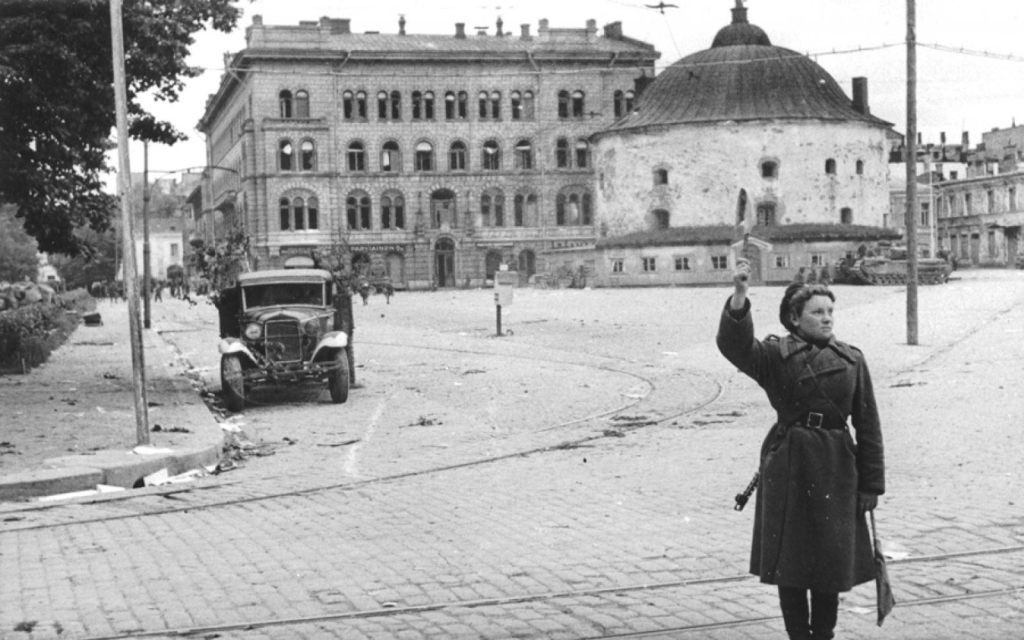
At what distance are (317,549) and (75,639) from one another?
2.12 metres

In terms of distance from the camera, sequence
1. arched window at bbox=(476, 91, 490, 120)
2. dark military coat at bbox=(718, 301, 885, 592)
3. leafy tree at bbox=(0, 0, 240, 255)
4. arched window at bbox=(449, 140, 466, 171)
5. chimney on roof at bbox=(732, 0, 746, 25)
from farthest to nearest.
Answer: chimney on roof at bbox=(732, 0, 746, 25) → arched window at bbox=(476, 91, 490, 120) → arched window at bbox=(449, 140, 466, 171) → leafy tree at bbox=(0, 0, 240, 255) → dark military coat at bbox=(718, 301, 885, 592)

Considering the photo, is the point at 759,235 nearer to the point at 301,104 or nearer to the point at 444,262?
the point at 444,262

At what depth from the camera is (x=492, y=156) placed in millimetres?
84688

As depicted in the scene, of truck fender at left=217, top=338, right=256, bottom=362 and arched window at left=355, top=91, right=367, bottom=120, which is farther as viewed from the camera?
arched window at left=355, top=91, right=367, bottom=120

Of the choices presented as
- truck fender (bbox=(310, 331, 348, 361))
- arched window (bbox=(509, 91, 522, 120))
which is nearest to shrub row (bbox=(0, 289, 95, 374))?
truck fender (bbox=(310, 331, 348, 361))

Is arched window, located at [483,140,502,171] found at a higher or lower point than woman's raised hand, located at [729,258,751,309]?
higher

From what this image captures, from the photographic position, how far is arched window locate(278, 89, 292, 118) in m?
79.8

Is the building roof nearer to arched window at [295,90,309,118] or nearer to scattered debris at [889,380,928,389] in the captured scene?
arched window at [295,90,309,118]

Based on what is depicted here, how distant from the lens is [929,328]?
2855cm

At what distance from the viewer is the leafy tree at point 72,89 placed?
17.1 metres

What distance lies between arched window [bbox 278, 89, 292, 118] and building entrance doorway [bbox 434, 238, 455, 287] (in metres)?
12.9

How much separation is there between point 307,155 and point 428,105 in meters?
9.00

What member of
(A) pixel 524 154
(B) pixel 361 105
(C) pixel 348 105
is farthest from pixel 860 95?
(C) pixel 348 105

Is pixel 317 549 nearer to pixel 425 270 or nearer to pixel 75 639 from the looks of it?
pixel 75 639
